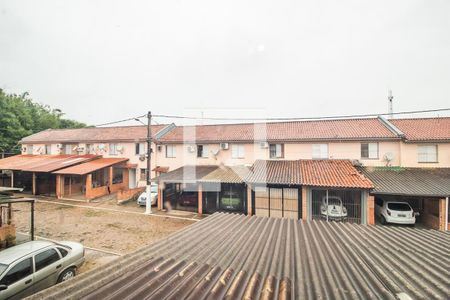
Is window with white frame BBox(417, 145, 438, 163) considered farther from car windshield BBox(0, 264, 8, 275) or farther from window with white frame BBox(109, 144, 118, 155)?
window with white frame BBox(109, 144, 118, 155)

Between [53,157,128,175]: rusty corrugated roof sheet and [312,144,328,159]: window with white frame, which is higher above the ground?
[312,144,328,159]: window with white frame

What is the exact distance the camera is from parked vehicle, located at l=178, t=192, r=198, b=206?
59.6ft

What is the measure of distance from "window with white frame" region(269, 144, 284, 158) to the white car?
8.62m

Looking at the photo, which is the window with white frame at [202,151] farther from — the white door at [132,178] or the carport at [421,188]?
the carport at [421,188]

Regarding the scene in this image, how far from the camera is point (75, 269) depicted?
789 cm

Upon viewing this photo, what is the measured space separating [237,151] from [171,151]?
295 inches

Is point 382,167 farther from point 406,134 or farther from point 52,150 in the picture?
point 52,150

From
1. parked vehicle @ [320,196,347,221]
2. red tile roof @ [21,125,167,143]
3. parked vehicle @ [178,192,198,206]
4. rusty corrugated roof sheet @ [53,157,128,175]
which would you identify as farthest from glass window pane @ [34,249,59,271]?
red tile roof @ [21,125,167,143]

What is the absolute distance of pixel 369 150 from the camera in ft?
57.5

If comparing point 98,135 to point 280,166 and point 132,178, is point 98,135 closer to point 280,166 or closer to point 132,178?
point 132,178

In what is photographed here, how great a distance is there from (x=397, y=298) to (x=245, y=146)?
58.5ft

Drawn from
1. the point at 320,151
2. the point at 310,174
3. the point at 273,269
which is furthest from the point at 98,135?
the point at 273,269

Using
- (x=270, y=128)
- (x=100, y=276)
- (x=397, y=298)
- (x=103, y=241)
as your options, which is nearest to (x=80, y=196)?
(x=103, y=241)

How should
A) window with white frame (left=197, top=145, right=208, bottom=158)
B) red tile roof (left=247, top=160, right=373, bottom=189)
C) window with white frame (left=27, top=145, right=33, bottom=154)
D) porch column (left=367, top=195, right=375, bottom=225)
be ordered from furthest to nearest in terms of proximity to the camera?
window with white frame (left=27, top=145, right=33, bottom=154) → window with white frame (left=197, top=145, right=208, bottom=158) → red tile roof (left=247, top=160, right=373, bottom=189) → porch column (left=367, top=195, right=375, bottom=225)
